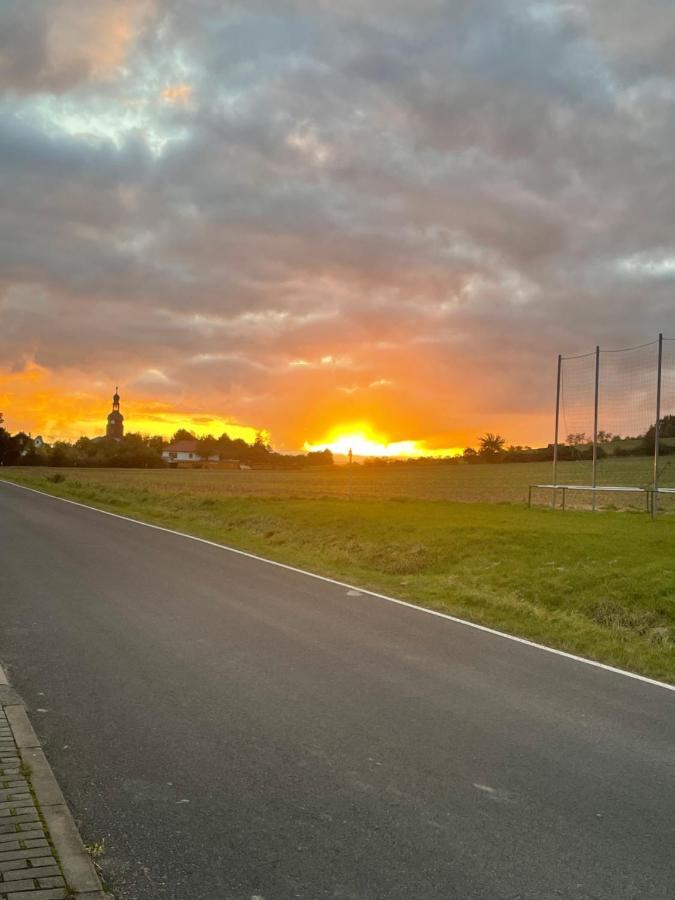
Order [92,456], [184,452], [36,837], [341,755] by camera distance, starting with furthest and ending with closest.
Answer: [184,452] < [92,456] < [341,755] < [36,837]

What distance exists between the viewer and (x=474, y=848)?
169 inches

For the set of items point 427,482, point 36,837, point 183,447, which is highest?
point 183,447

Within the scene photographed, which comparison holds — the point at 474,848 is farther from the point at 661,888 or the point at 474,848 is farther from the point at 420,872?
the point at 661,888

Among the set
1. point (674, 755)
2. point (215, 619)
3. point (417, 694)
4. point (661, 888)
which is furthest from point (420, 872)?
point (215, 619)

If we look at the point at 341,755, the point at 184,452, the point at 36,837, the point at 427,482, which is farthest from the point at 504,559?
the point at 184,452

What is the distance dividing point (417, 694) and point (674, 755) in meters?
2.21

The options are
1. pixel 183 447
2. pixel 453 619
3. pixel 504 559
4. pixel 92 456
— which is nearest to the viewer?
pixel 453 619

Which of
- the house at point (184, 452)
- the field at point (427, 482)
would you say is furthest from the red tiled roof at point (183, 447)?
the field at point (427, 482)

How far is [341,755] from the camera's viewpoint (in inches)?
223

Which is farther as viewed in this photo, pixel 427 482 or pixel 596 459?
pixel 427 482

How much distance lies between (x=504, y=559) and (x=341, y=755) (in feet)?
37.8

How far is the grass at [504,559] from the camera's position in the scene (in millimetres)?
11438

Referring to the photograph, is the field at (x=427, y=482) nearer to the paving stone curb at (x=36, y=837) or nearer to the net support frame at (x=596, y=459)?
the net support frame at (x=596, y=459)

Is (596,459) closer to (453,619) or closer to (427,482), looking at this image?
(453,619)
